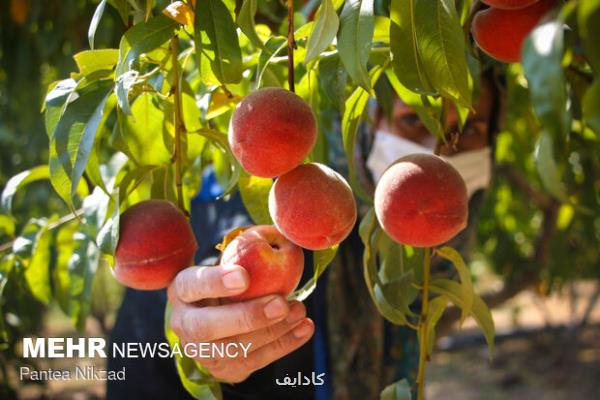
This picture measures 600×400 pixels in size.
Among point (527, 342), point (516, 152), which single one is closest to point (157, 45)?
point (516, 152)

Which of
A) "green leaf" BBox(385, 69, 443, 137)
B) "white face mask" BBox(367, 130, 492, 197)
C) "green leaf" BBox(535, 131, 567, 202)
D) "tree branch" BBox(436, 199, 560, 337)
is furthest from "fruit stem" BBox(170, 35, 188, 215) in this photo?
"tree branch" BBox(436, 199, 560, 337)

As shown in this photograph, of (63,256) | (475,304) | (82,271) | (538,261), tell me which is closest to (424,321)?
(475,304)

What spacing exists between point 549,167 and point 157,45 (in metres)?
0.34

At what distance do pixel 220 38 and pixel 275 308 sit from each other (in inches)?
9.3

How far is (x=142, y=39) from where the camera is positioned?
570 millimetres

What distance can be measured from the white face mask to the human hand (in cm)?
49

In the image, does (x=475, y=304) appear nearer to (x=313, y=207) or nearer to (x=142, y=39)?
(x=313, y=207)

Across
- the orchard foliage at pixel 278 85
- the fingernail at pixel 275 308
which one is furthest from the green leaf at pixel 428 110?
the fingernail at pixel 275 308

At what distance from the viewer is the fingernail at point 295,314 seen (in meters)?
0.65

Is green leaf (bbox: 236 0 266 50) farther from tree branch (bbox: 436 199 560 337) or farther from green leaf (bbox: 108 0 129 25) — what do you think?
tree branch (bbox: 436 199 560 337)

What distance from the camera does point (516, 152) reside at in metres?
1.75

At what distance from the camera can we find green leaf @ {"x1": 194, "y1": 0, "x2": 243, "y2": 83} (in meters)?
0.58

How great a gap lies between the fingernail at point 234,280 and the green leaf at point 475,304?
19 centimetres

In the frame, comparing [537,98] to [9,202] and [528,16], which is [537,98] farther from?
[9,202]
